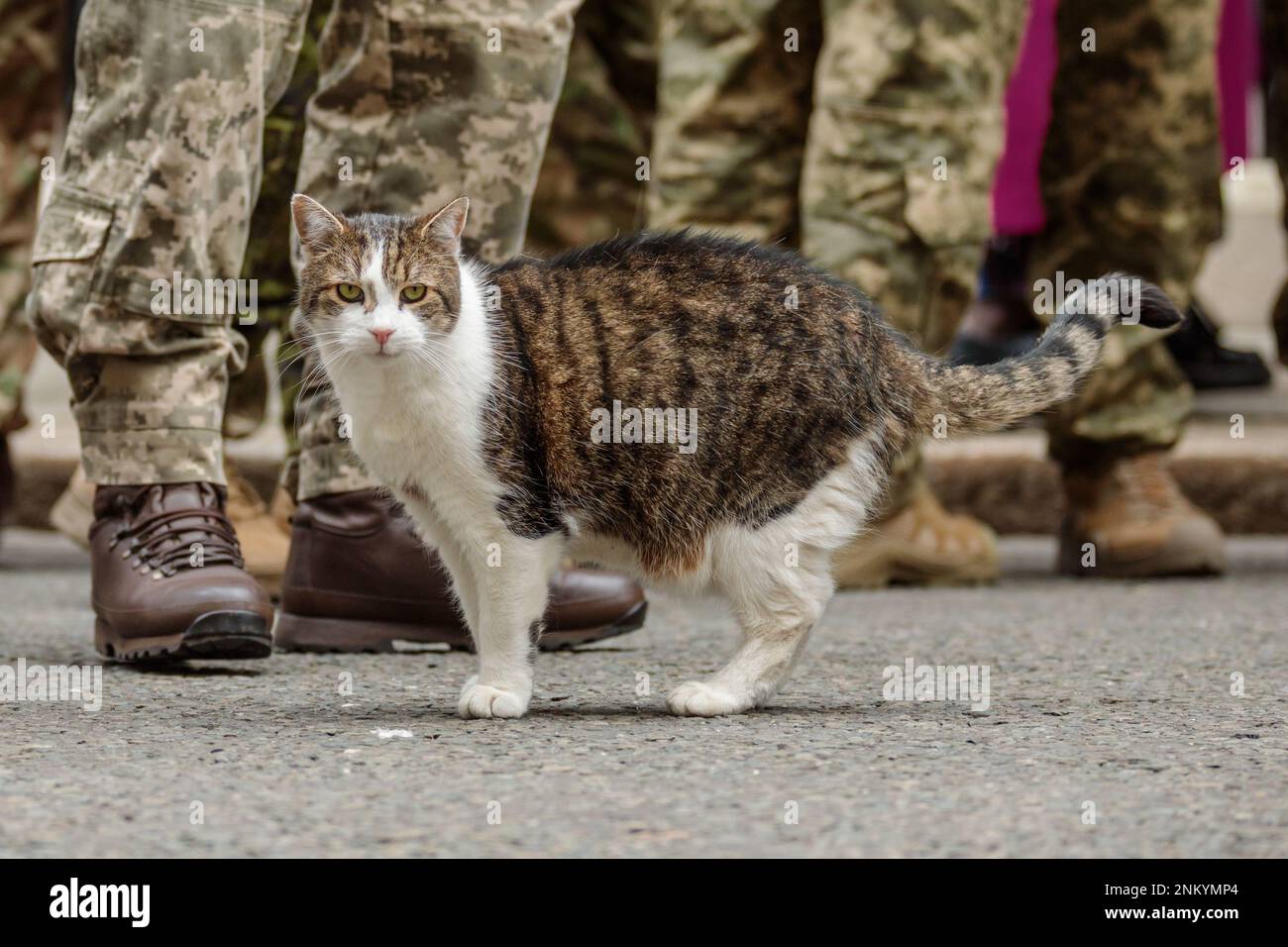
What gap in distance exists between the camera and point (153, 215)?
8.95ft

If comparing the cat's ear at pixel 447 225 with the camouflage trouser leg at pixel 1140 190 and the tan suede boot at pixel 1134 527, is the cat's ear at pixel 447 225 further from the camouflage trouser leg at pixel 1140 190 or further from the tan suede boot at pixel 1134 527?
the tan suede boot at pixel 1134 527

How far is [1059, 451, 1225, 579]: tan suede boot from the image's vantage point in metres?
4.42

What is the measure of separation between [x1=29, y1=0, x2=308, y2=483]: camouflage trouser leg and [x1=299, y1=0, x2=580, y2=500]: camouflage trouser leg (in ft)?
0.66

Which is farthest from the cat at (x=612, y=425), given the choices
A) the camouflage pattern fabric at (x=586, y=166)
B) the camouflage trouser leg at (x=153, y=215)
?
the camouflage pattern fabric at (x=586, y=166)

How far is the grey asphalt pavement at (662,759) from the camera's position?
173cm

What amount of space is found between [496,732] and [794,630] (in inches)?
17.7

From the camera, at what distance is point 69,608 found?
3777 millimetres

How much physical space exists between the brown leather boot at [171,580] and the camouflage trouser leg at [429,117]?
0.27 meters

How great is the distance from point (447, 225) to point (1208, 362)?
4.04m

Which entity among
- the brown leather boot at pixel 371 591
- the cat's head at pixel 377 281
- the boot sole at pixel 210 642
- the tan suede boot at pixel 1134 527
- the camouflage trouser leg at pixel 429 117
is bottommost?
the boot sole at pixel 210 642

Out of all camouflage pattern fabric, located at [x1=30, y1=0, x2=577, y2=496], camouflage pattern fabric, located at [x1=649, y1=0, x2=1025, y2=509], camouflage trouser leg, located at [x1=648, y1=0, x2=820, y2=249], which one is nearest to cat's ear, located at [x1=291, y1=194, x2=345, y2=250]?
camouflage pattern fabric, located at [x1=30, y1=0, x2=577, y2=496]

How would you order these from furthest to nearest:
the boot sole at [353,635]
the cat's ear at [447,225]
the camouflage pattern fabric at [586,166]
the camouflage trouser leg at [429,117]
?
the camouflage pattern fabric at [586,166] → the boot sole at [353,635] → the camouflage trouser leg at [429,117] → the cat's ear at [447,225]

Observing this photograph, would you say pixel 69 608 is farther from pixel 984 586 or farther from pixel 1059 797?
pixel 1059 797

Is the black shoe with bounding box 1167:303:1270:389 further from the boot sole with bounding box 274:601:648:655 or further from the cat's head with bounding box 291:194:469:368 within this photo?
the cat's head with bounding box 291:194:469:368
